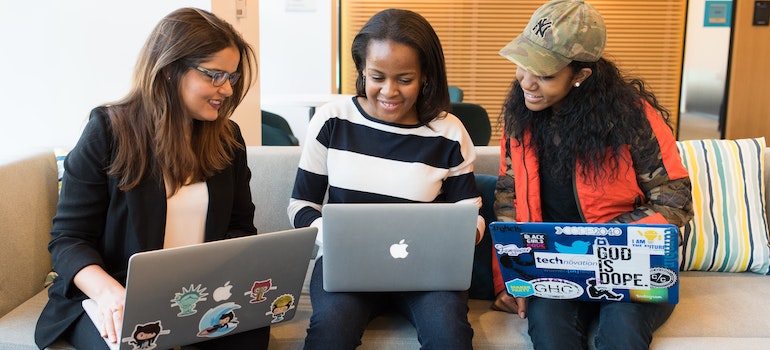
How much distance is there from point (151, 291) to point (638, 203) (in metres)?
1.18

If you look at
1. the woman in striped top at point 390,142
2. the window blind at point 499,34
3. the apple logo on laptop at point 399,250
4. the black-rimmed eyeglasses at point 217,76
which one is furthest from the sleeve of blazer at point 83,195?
the window blind at point 499,34

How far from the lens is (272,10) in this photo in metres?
5.30

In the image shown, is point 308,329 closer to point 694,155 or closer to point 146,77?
point 146,77

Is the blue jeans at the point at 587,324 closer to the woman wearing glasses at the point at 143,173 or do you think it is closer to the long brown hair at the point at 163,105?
the woman wearing glasses at the point at 143,173

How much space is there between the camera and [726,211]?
2174mm

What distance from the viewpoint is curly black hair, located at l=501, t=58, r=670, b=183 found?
5.98ft

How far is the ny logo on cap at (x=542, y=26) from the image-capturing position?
1813 mm

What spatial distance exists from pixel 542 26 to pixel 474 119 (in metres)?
1.62

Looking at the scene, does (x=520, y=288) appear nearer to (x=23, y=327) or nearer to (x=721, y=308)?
(x=721, y=308)

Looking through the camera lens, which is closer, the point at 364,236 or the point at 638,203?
the point at 364,236

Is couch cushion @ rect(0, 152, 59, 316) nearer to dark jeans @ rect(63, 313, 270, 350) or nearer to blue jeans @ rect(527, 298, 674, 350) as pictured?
dark jeans @ rect(63, 313, 270, 350)

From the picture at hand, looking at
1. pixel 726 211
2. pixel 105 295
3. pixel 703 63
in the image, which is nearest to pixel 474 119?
pixel 726 211

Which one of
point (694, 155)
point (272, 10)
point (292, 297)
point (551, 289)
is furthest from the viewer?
point (272, 10)

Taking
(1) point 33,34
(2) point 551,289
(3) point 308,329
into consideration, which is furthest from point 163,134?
(1) point 33,34
